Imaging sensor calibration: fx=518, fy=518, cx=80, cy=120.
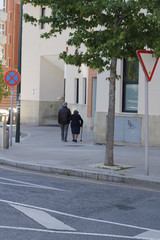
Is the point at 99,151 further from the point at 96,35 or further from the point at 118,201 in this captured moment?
the point at 118,201

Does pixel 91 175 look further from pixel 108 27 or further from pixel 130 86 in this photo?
pixel 130 86

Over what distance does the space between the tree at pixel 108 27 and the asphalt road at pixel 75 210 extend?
2745 millimetres

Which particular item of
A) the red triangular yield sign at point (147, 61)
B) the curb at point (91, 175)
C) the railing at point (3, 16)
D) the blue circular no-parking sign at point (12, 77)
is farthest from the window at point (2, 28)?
the red triangular yield sign at point (147, 61)

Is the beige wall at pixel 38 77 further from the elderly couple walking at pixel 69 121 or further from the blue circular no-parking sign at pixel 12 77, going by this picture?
the blue circular no-parking sign at pixel 12 77

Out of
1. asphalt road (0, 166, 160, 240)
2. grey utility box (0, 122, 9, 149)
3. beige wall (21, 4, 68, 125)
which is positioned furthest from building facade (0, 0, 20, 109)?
asphalt road (0, 166, 160, 240)

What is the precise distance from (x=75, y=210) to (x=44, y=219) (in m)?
0.81

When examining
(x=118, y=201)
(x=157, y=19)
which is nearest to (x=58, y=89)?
(x=157, y=19)

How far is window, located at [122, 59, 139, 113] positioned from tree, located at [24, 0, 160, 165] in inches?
243

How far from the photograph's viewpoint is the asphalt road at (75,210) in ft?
21.3

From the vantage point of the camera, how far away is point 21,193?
9188 millimetres

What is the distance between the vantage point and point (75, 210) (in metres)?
7.90

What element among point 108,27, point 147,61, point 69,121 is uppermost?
point 108,27

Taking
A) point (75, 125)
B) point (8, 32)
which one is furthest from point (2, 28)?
point (75, 125)

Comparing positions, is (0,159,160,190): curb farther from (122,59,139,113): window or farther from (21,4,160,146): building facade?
(122,59,139,113): window
